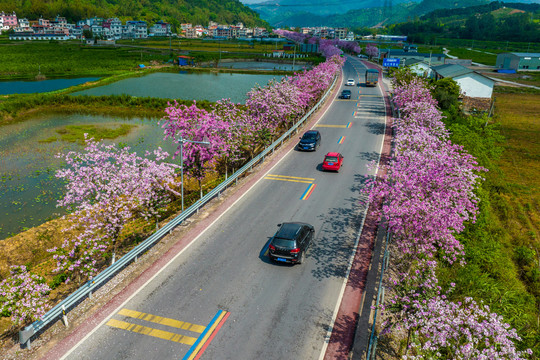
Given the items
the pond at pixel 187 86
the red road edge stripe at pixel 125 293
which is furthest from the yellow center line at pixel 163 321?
the pond at pixel 187 86

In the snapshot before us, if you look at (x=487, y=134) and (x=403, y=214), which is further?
(x=487, y=134)

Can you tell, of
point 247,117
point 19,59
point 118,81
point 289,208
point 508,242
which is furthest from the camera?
point 19,59

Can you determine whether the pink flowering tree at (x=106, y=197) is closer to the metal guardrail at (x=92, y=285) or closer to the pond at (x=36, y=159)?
the metal guardrail at (x=92, y=285)

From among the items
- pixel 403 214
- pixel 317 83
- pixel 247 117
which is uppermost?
pixel 317 83

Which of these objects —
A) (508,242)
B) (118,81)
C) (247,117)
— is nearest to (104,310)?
(247,117)

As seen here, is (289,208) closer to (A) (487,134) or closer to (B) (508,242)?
(B) (508,242)

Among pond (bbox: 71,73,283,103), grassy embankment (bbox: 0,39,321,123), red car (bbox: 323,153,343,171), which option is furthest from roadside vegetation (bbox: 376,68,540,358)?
grassy embankment (bbox: 0,39,321,123)

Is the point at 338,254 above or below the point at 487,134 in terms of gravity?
below
